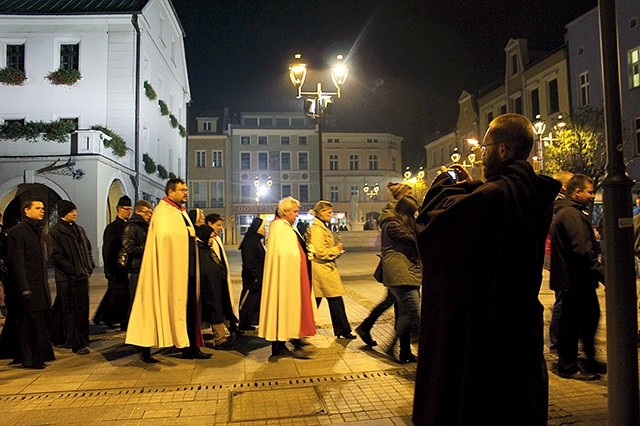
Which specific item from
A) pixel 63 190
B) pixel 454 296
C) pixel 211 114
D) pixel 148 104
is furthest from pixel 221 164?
pixel 454 296

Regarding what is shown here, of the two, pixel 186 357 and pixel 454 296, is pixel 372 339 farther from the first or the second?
pixel 454 296

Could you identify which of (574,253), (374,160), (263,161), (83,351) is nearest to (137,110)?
(83,351)

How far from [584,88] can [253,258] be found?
Result: 27.3 metres

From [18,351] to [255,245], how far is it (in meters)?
3.26

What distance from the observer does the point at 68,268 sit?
23.1 ft

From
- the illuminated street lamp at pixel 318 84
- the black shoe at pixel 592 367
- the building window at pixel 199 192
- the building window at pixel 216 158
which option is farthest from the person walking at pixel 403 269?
the building window at pixel 216 158

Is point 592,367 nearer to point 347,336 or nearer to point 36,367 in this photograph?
point 347,336

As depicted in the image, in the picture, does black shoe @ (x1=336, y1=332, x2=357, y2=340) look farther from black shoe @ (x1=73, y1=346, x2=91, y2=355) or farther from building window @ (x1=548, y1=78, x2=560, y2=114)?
building window @ (x1=548, y1=78, x2=560, y2=114)

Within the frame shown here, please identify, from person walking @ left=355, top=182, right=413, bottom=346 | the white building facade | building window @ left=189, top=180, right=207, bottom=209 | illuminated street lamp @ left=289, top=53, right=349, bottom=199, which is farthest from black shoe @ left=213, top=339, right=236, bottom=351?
building window @ left=189, top=180, right=207, bottom=209

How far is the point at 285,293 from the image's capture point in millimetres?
6477

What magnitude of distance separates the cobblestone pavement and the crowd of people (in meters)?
0.28

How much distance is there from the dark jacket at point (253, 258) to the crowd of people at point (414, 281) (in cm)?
2

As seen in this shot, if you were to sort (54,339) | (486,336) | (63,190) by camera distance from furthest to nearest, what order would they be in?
(63,190), (54,339), (486,336)

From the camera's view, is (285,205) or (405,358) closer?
(405,358)
